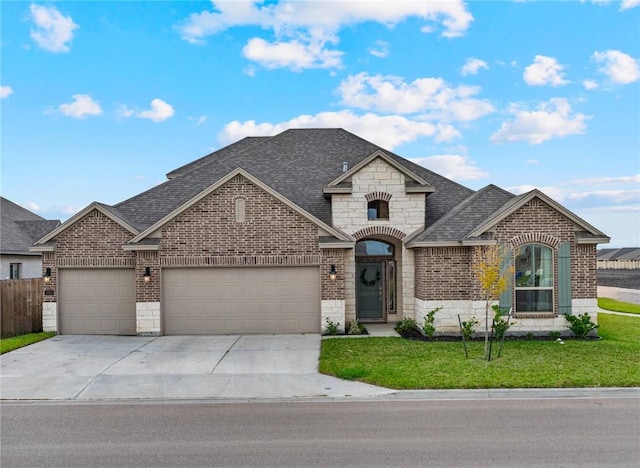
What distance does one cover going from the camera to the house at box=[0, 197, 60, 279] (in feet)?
77.4

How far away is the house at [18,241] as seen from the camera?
23.6 meters

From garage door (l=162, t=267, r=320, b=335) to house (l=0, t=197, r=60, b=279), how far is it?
10513 mm

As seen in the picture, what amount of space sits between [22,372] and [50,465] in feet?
19.5

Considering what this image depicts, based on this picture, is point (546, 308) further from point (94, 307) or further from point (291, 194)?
point (94, 307)

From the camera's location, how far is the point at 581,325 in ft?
48.1

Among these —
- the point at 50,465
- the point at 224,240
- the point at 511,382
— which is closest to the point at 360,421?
the point at 511,382

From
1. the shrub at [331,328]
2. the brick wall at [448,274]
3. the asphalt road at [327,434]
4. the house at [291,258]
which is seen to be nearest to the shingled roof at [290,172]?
the house at [291,258]

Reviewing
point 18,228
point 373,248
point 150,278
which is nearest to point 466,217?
point 373,248

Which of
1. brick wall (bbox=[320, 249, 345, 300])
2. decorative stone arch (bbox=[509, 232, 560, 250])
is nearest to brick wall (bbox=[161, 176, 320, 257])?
brick wall (bbox=[320, 249, 345, 300])

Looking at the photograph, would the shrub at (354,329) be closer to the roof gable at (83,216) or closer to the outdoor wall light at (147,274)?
the outdoor wall light at (147,274)

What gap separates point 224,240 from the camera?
15.8 meters

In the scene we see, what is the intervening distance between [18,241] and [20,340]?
12.3m

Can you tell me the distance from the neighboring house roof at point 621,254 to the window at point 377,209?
8270 cm

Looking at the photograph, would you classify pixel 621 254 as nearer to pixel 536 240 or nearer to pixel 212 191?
pixel 536 240
